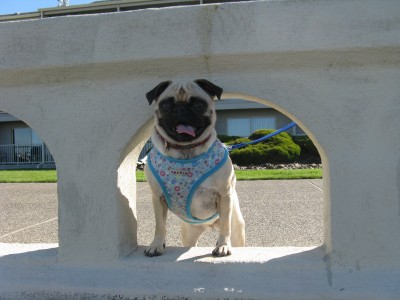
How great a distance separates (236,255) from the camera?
270 centimetres

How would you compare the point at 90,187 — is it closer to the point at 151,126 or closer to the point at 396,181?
the point at 151,126

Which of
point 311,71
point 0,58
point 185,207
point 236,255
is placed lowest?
point 236,255

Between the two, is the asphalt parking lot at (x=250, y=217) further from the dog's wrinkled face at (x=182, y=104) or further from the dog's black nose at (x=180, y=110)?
the dog's black nose at (x=180, y=110)

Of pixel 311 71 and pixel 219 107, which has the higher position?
pixel 219 107

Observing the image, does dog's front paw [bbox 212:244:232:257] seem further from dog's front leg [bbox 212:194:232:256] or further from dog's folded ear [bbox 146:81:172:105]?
dog's folded ear [bbox 146:81:172:105]

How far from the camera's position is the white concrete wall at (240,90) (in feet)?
8.00

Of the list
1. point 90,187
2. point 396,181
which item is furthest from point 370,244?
point 90,187

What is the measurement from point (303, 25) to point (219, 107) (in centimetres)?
2174

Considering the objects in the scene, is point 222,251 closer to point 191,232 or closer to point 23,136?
point 191,232

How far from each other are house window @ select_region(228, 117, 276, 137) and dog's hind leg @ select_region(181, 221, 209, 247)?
21403 millimetres

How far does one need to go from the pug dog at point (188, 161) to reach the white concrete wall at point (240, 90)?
14cm

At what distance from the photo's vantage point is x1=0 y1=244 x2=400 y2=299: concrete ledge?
2436mm

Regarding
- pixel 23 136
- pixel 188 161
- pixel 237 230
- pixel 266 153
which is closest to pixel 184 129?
pixel 188 161

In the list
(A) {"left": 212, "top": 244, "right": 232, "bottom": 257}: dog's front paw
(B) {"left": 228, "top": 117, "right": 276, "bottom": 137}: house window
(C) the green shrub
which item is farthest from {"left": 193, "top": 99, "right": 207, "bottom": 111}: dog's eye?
(B) {"left": 228, "top": 117, "right": 276, "bottom": 137}: house window
